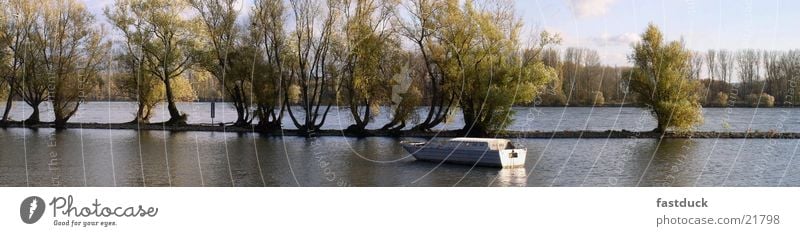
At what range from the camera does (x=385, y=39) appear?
47.5 metres

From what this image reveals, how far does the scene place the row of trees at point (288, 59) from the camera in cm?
4581

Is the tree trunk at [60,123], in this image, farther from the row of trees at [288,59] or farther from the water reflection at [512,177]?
the water reflection at [512,177]

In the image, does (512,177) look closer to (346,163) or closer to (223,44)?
(346,163)

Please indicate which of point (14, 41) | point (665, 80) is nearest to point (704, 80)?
point (665, 80)

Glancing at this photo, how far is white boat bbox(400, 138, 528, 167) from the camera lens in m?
30.8

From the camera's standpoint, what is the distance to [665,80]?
48312 mm

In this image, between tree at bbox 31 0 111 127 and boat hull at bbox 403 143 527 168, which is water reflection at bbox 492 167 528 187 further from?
tree at bbox 31 0 111 127

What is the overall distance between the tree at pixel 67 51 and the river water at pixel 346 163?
8.16 m

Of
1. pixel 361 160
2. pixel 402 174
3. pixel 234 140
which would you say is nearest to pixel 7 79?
pixel 234 140
